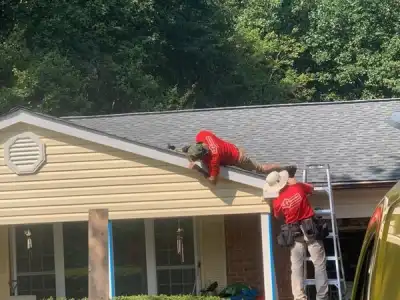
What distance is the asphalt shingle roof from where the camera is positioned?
12031 mm

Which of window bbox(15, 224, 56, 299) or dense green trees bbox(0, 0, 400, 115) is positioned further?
dense green trees bbox(0, 0, 400, 115)

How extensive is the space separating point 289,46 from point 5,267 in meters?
25.1

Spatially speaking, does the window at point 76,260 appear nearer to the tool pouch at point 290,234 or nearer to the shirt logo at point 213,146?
the shirt logo at point 213,146

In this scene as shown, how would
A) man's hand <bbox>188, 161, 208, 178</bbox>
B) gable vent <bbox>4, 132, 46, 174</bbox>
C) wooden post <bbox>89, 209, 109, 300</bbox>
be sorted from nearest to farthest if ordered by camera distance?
1. wooden post <bbox>89, 209, 109, 300</bbox>
2. man's hand <bbox>188, 161, 208, 178</bbox>
3. gable vent <bbox>4, 132, 46, 174</bbox>

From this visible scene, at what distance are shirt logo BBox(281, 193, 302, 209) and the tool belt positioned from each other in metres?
0.20

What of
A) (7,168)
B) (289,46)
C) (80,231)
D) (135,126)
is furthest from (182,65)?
(7,168)

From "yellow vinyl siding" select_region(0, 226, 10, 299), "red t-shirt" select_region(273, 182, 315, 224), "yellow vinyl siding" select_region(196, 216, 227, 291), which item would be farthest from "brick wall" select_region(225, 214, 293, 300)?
"yellow vinyl siding" select_region(0, 226, 10, 299)

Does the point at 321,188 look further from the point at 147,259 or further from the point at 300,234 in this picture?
the point at 147,259

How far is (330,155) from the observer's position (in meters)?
12.3

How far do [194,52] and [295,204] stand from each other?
24.8m

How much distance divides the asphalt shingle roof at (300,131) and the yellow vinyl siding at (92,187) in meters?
0.91

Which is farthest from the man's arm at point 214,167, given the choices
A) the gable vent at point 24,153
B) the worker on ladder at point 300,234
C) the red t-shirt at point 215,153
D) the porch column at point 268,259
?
the gable vent at point 24,153

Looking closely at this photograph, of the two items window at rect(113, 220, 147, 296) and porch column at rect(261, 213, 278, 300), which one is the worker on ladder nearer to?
porch column at rect(261, 213, 278, 300)

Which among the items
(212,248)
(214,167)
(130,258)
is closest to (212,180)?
(214,167)
